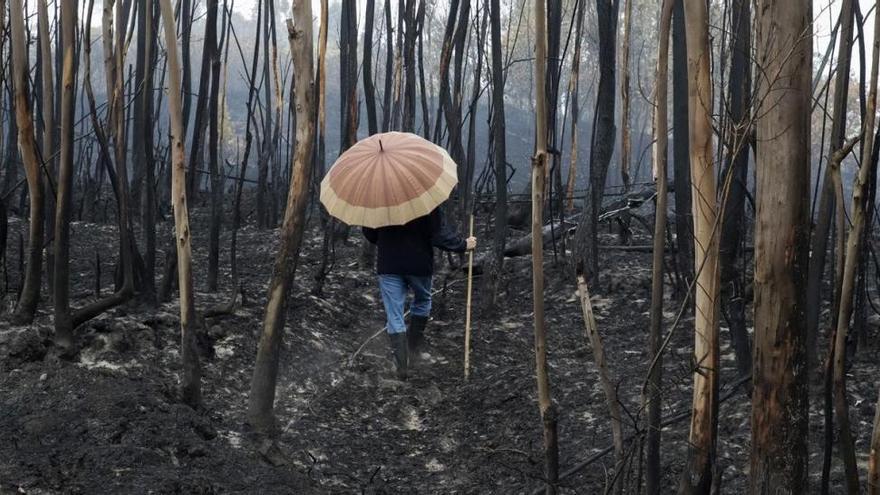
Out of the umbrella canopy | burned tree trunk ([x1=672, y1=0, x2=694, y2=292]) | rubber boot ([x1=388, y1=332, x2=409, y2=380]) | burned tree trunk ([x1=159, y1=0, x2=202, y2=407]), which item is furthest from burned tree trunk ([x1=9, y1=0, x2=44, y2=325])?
burned tree trunk ([x1=672, y1=0, x2=694, y2=292])

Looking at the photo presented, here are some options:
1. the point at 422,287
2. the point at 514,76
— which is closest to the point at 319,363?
the point at 422,287

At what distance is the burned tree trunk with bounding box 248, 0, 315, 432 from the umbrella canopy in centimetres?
107

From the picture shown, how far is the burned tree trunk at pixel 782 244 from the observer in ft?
7.09

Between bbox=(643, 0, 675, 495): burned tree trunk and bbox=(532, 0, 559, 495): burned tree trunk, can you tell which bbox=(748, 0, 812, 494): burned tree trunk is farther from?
bbox=(532, 0, 559, 495): burned tree trunk

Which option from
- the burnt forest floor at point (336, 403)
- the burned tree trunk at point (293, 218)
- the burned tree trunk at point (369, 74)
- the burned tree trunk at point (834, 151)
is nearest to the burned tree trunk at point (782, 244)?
the burned tree trunk at point (834, 151)

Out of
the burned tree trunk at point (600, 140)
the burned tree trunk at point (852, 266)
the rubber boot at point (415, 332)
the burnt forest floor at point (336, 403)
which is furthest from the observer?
the burned tree trunk at point (600, 140)

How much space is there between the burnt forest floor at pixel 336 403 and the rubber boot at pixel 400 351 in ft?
0.28

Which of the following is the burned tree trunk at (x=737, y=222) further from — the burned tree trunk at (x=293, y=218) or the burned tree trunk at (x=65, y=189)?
the burned tree trunk at (x=65, y=189)

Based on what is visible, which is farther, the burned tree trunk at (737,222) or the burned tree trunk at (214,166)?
the burned tree trunk at (214,166)

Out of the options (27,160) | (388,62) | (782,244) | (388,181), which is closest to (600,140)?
(388,181)

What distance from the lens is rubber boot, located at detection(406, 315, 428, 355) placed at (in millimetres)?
5430

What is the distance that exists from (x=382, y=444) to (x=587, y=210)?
102 inches

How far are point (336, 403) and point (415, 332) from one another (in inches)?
34.7

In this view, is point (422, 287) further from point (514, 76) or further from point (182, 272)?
point (514, 76)
